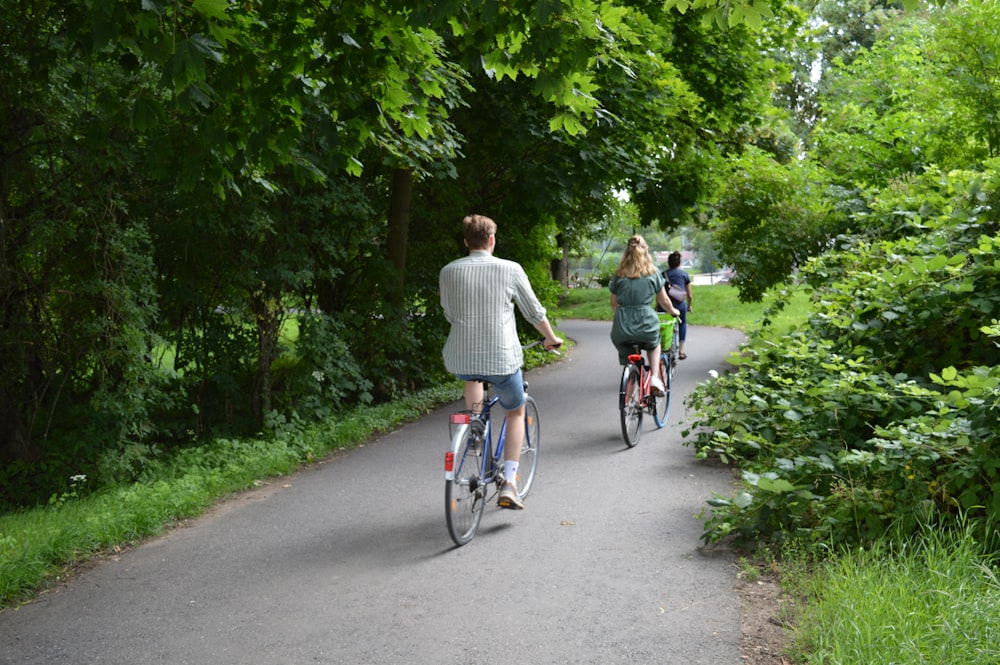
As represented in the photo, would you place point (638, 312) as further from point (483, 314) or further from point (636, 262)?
point (483, 314)

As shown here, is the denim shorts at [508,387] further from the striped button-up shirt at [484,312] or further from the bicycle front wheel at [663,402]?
the bicycle front wheel at [663,402]

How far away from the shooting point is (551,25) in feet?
17.2

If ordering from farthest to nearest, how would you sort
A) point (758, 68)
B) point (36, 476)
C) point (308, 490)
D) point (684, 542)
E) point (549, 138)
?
point (758, 68), point (549, 138), point (36, 476), point (308, 490), point (684, 542)

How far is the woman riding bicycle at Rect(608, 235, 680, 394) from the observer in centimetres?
953

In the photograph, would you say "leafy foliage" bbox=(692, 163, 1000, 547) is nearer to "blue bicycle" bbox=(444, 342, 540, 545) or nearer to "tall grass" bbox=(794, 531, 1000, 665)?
"tall grass" bbox=(794, 531, 1000, 665)

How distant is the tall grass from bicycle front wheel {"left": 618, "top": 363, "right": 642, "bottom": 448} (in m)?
4.16

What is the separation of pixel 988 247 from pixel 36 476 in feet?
27.3

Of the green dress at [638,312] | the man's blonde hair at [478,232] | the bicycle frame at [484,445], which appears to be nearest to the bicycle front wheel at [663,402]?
the green dress at [638,312]

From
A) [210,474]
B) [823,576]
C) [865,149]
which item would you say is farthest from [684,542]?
[865,149]

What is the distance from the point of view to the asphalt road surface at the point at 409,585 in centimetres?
446

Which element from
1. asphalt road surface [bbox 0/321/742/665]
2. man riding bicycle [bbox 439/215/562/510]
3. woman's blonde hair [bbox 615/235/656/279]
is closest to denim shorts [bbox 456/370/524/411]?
man riding bicycle [bbox 439/215/562/510]

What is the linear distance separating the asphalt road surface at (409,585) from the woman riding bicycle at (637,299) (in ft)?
5.20

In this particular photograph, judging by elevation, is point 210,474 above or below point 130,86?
below

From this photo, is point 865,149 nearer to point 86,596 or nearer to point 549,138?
point 549,138
